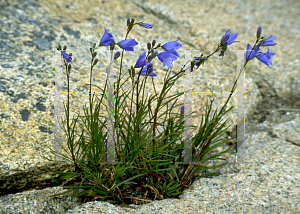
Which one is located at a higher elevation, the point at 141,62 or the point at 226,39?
the point at 226,39

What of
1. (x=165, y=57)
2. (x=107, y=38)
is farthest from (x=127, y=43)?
(x=165, y=57)

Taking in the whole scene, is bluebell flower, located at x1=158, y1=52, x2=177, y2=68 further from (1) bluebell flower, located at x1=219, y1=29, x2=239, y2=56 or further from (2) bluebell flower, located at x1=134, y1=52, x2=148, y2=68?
(1) bluebell flower, located at x1=219, y1=29, x2=239, y2=56

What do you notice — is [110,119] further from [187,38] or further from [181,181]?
[187,38]

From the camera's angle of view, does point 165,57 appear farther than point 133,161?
No

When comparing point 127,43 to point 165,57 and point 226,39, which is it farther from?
point 226,39

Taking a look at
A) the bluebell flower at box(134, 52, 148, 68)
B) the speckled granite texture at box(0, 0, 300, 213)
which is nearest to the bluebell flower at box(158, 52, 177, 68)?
the bluebell flower at box(134, 52, 148, 68)

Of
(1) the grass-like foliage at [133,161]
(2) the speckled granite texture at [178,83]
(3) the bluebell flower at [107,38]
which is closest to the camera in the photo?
(3) the bluebell flower at [107,38]

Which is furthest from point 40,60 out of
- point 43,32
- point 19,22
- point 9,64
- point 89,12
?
point 89,12

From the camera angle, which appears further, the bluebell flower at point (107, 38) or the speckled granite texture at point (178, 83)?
the speckled granite texture at point (178, 83)

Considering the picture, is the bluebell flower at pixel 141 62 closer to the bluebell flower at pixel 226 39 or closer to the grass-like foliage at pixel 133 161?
the grass-like foliage at pixel 133 161

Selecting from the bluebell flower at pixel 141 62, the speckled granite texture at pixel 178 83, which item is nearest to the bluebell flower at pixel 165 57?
the bluebell flower at pixel 141 62
